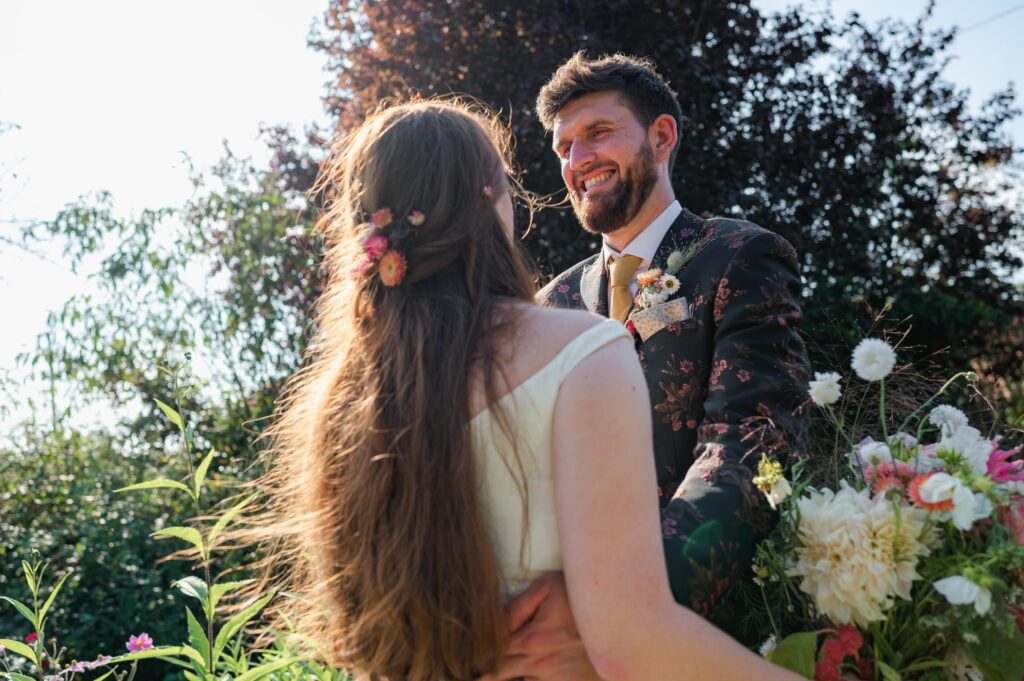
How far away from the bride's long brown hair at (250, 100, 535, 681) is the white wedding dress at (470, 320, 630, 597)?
0.12ft

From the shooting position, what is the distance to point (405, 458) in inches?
55.2

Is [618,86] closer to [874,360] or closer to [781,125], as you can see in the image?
[874,360]

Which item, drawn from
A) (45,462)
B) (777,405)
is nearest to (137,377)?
(45,462)

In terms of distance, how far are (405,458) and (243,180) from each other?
17.2 ft

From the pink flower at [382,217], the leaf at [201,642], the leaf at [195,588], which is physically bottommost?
the leaf at [201,642]

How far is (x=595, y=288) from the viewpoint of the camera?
2787 mm

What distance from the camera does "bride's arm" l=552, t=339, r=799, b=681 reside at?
130 cm

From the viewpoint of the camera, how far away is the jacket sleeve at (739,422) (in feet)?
5.48

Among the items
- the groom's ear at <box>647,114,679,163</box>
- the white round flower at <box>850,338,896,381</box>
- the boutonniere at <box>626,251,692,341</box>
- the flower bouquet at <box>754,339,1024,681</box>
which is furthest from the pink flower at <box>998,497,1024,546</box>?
the groom's ear at <box>647,114,679,163</box>

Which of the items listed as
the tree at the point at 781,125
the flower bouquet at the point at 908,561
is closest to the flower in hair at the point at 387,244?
the flower bouquet at the point at 908,561

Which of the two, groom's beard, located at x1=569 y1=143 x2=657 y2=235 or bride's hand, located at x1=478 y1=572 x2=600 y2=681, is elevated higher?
groom's beard, located at x1=569 y1=143 x2=657 y2=235

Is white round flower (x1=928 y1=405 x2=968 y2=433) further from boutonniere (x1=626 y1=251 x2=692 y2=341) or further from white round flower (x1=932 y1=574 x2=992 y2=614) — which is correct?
boutonniere (x1=626 y1=251 x2=692 y2=341)

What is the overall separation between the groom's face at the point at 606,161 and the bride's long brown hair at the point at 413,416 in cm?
112

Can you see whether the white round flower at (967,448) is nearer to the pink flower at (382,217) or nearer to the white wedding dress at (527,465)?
the white wedding dress at (527,465)
